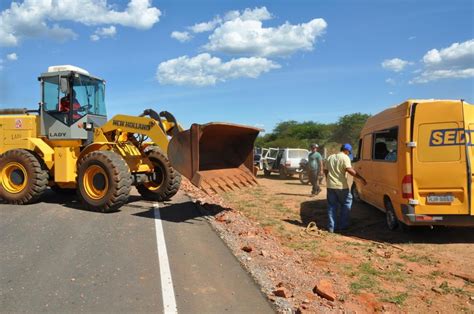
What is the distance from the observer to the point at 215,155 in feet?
36.0

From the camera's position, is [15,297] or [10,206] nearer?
[15,297]

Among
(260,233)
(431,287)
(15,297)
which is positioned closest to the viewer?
(15,297)

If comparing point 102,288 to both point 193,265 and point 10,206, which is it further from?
point 10,206

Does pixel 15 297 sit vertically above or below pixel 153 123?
below

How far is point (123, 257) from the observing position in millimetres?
6289

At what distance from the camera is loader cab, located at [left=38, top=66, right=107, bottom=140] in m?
10.9

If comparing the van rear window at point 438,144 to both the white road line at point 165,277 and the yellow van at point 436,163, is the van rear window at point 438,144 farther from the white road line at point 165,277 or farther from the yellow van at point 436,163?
the white road line at point 165,277

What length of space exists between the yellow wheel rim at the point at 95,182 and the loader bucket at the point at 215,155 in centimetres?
190

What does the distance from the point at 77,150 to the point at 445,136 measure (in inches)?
324

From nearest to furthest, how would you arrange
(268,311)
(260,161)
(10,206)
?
1. (268,311)
2. (10,206)
3. (260,161)

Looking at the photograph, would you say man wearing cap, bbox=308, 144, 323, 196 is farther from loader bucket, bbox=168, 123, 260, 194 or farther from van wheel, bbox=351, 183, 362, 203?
loader bucket, bbox=168, 123, 260, 194

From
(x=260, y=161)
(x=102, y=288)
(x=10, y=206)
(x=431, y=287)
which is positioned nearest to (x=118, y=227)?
(x=102, y=288)

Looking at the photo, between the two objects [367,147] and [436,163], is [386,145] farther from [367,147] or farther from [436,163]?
[436,163]

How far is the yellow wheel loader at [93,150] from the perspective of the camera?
9.86 metres
